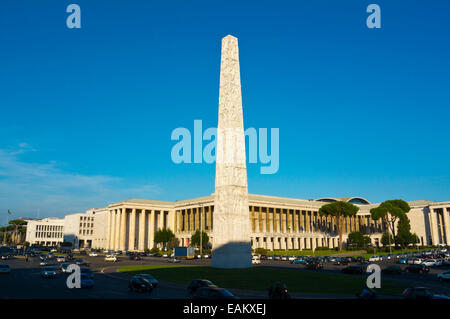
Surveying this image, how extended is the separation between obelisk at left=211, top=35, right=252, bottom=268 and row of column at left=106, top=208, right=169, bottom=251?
303 ft

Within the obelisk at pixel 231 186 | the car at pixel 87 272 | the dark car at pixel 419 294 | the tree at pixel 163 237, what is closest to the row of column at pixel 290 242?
the tree at pixel 163 237

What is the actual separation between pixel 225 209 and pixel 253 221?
250 feet

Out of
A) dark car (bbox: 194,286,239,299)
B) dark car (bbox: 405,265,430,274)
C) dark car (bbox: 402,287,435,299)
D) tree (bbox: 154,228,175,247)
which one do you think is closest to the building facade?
tree (bbox: 154,228,175,247)

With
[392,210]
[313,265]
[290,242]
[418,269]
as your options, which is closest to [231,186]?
[313,265]

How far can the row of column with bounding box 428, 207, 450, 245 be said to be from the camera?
126312 mm

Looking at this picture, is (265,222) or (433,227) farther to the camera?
(433,227)

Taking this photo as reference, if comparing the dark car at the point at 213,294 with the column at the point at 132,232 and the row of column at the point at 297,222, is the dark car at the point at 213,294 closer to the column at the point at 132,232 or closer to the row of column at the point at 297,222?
the row of column at the point at 297,222

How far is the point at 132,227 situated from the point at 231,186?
9691cm

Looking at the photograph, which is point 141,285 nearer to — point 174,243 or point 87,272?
point 87,272

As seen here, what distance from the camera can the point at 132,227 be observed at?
441ft
